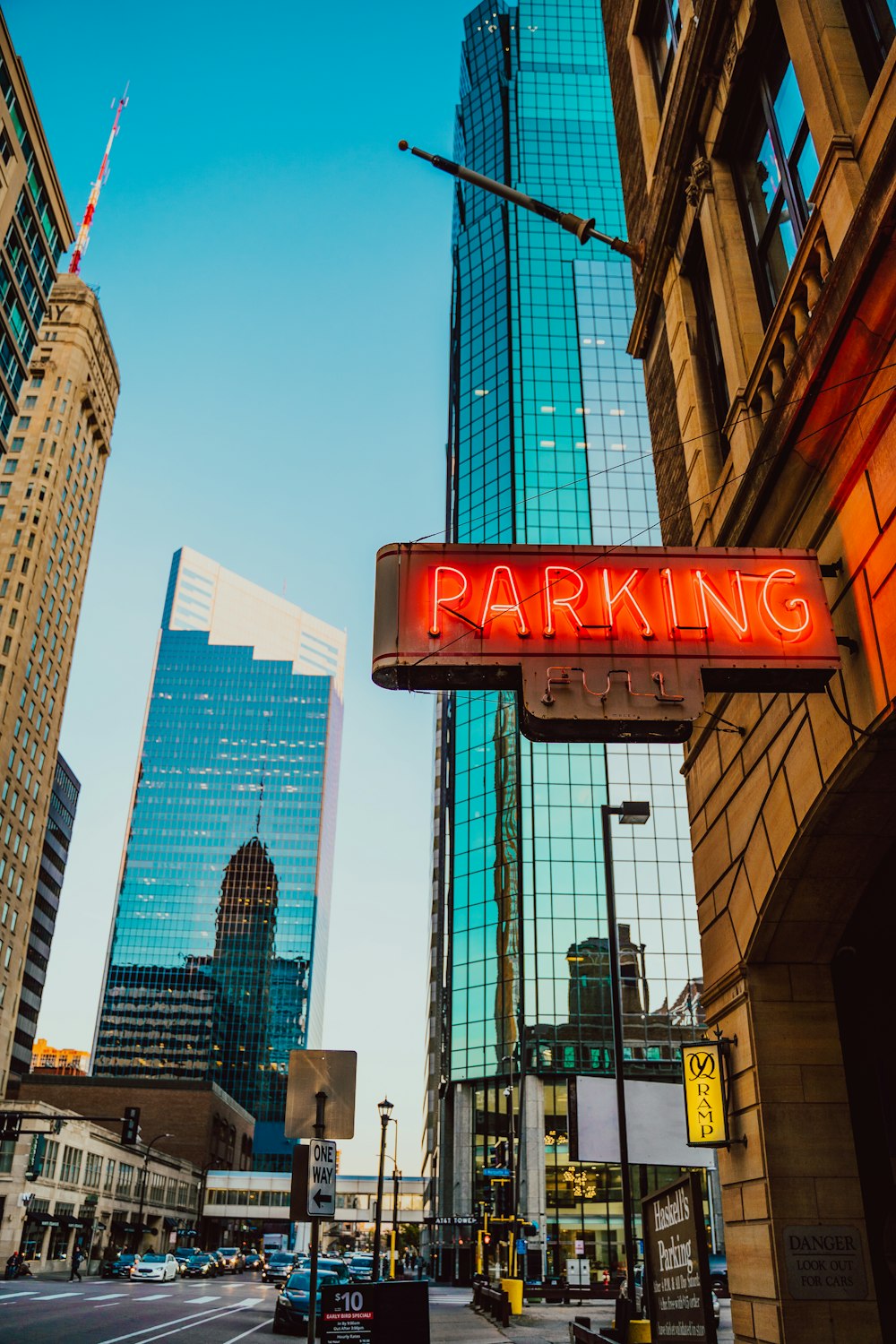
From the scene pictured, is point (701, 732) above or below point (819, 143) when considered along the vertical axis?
below

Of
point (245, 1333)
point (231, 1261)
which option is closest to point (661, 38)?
point (245, 1333)

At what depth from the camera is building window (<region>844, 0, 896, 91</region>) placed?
27.1ft

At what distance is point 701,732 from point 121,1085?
121 meters

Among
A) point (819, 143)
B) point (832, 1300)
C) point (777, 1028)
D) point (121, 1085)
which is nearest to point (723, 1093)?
point (777, 1028)

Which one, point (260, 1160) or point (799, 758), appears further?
point (260, 1160)

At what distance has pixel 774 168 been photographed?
34.7 ft

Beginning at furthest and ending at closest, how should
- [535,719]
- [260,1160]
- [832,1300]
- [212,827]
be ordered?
[212,827], [260,1160], [832,1300], [535,719]

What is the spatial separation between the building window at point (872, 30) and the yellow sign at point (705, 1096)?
8.89m

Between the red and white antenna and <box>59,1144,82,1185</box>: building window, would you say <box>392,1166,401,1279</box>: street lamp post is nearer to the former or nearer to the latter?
<box>59,1144,82,1185</box>: building window

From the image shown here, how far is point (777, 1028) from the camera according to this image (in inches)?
354

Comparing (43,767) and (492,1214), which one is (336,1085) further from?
(43,767)

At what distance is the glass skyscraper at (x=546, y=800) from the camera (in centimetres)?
6538

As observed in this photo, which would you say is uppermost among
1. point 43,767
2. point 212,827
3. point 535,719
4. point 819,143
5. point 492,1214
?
point 212,827

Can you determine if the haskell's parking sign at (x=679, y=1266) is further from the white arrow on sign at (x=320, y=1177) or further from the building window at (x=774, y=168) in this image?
the building window at (x=774, y=168)
